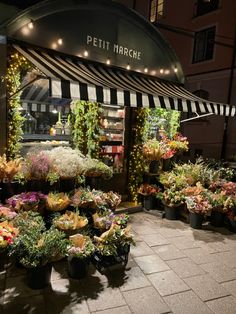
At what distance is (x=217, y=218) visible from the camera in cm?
631

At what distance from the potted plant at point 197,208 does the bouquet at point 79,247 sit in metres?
2.94

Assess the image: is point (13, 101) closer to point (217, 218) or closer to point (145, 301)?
point (145, 301)

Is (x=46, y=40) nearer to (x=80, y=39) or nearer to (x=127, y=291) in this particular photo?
(x=80, y=39)

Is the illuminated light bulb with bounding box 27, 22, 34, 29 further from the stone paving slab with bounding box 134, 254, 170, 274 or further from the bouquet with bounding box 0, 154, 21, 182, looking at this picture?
the stone paving slab with bounding box 134, 254, 170, 274

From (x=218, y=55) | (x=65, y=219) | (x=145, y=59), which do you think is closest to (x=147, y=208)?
(x=65, y=219)

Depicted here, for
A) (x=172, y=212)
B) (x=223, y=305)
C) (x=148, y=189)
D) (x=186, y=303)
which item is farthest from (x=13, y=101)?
(x=223, y=305)

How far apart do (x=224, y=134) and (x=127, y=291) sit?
43.7 ft

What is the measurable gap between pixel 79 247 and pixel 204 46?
54.4 ft

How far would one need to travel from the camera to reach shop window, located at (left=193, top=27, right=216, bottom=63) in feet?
53.8

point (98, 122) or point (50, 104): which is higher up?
point (50, 104)

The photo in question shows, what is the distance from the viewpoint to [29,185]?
514 cm

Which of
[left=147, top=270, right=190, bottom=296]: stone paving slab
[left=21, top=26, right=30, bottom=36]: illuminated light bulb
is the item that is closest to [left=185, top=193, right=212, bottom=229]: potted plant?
[left=147, top=270, right=190, bottom=296]: stone paving slab

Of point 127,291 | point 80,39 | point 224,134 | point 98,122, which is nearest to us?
point 127,291

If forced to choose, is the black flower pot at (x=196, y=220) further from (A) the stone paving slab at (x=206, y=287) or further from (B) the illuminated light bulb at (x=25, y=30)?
(B) the illuminated light bulb at (x=25, y=30)
